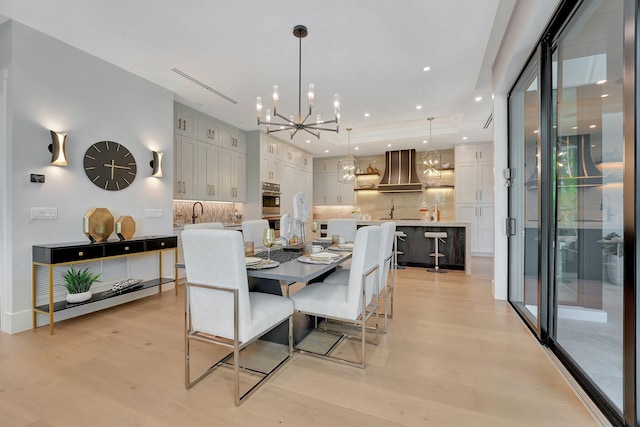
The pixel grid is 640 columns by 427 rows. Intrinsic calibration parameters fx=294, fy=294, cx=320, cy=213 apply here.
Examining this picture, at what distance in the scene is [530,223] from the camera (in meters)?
2.96

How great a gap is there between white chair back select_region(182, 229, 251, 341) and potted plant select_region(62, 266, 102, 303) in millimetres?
1981

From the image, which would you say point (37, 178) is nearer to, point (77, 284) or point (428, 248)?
point (77, 284)

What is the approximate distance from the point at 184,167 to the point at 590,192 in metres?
5.00

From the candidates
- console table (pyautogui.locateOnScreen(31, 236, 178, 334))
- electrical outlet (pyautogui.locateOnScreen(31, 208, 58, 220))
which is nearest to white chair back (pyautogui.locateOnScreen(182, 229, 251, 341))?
console table (pyautogui.locateOnScreen(31, 236, 178, 334))

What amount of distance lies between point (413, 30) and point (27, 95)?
3.75 meters

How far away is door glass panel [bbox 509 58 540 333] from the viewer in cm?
277

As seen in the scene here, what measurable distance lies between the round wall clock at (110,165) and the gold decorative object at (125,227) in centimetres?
39

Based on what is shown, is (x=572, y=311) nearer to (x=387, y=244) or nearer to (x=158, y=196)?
(x=387, y=244)

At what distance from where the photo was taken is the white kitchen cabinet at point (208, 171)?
5.14 meters

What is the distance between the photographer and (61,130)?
3039 mm

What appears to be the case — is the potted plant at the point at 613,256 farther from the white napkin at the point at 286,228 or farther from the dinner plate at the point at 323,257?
the white napkin at the point at 286,228

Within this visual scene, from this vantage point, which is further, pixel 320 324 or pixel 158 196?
pixel 158 196

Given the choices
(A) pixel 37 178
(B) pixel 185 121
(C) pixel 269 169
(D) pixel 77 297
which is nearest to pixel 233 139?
(C) pixel 269 169

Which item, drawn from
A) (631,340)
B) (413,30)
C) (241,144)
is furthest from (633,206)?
(241,144)
